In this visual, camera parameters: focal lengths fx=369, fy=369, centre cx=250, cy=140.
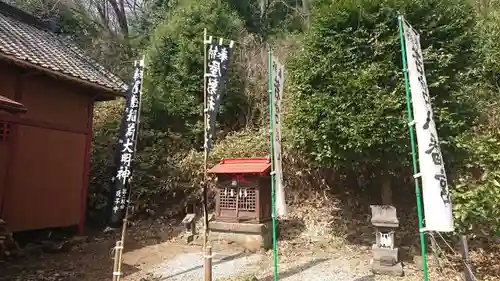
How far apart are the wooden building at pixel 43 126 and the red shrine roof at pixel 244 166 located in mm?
3628

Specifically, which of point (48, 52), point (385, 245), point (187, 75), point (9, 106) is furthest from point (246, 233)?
point (48, 52)

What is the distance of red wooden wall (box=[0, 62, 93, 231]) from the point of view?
8141 millimetres

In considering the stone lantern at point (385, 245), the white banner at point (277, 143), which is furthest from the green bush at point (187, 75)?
the stone lantern at point (385, 245)

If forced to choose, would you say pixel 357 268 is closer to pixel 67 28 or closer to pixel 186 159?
pixel 186 159

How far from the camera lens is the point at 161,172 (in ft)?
39.6

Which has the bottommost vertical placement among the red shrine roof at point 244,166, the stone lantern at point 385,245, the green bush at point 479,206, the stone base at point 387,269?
the stone base at point 387,269

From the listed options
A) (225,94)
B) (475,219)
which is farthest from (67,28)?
(475,219)

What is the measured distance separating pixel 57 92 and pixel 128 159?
120 inches

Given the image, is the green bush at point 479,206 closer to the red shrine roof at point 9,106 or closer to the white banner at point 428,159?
the white banner at point 428,159

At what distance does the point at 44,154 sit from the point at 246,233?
5.21 meters

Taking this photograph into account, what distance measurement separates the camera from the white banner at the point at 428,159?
458 cm

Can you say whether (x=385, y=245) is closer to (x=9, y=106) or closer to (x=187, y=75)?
(x=9, y=106)

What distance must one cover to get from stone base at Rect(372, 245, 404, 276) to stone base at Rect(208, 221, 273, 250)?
104 inches

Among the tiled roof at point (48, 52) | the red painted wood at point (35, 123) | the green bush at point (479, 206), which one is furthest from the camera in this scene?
the tiled roof at point (48, 52)
